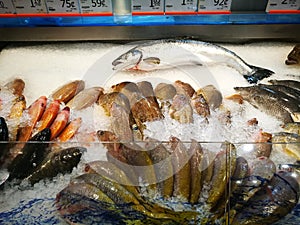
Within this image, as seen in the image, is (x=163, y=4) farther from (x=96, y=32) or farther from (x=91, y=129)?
(x=91, y=129)

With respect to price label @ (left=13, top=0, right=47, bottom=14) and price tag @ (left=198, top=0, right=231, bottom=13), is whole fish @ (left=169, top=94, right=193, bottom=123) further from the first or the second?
price label @ (left=13, top=0, right=47, bottom=14)

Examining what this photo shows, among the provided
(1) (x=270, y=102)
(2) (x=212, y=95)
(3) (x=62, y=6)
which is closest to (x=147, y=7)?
(3) (x=62, y=6)

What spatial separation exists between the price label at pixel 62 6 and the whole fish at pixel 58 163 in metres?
0.88

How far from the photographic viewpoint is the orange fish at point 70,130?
1574 millimetres

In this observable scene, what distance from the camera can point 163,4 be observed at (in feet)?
6.23

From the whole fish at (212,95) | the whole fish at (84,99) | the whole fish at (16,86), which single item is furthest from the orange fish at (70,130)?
the whole fish at (212,95)

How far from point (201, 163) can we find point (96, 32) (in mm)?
1056

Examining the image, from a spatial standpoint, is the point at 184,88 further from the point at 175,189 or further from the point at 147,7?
the point at 175,189

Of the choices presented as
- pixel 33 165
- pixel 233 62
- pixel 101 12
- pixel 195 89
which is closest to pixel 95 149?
pixel 33 165

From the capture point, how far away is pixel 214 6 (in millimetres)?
1916

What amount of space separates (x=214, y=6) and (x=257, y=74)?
41 cm

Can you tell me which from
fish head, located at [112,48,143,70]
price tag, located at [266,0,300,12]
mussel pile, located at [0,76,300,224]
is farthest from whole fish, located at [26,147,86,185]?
price tag, located at [266,0,300,12]

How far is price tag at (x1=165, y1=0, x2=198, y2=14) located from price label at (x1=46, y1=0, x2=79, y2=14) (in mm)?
463

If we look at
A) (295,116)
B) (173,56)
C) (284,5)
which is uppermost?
(284,5)
